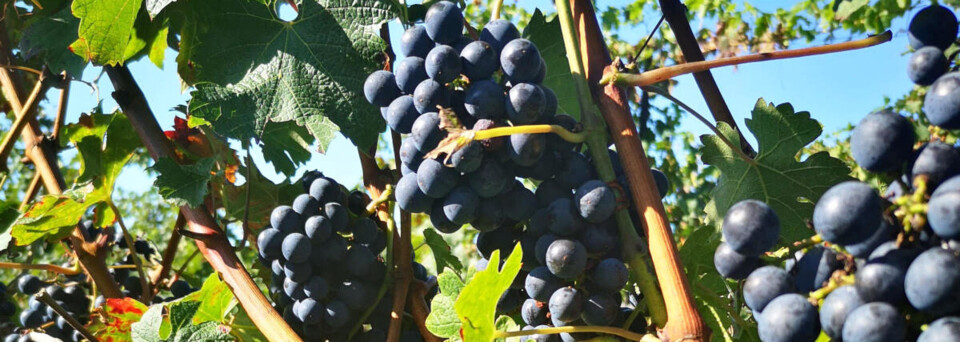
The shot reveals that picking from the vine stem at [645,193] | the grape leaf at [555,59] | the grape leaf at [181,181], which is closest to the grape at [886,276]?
the vine stem at [645,193]

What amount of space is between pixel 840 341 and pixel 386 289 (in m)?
0.84

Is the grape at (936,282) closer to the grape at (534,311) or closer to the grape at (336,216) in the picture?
the grape at (534,311)

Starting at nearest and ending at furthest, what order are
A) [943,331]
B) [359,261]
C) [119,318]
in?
[943,331], [359,261], [119,318]

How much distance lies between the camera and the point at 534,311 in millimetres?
1076

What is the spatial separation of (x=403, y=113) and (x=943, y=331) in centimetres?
71

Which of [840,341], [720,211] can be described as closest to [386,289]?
[720,211]

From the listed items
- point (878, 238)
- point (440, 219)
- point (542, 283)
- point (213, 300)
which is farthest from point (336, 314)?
point (878, 238)

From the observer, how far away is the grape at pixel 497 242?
3.66 ft

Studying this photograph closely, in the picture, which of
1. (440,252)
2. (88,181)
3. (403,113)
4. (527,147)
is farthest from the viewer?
(88,181)

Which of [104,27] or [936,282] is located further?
[104,27]

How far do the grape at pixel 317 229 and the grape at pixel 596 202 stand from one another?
0.53 m

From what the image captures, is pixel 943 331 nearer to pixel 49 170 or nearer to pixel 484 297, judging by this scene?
pixel 484 297

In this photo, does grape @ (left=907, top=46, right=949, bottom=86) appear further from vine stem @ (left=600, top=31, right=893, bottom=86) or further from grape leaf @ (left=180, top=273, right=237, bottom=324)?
grape leaf @ (left=180, top=273, right=237, bottom=324)

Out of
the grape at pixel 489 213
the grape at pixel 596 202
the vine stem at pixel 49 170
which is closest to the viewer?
the grape at pixel 596 202
